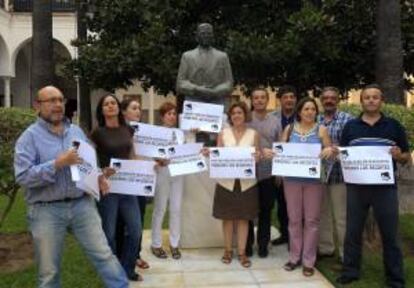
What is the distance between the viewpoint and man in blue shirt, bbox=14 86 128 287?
4805mm

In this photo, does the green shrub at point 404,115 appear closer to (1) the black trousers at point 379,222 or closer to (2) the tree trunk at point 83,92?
(1) the black trousers at point 379,222

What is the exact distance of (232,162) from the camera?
6.98 meters

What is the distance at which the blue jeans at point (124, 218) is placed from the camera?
607 centimetres

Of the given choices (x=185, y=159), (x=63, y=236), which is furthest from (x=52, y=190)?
(x=185, y=159)

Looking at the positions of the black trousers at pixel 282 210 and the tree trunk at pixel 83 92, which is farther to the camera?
the tree trunk at pixel 83 92

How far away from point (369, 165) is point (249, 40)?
218 inches

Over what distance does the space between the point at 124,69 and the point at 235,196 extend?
5.56m

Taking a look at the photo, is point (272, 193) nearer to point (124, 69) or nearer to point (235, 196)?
point (235, 196)

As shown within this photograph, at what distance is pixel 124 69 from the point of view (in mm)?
12008

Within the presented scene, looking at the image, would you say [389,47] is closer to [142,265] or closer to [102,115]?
[142,265]

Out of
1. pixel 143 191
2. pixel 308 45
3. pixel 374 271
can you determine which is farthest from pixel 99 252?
pixel 308 45

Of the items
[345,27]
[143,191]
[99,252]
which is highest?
[345,27]

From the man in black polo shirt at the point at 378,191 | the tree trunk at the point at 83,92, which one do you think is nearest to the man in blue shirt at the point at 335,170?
the man in black polo shirt at the point at 378,191

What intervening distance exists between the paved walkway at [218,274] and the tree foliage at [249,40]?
15.1ft
